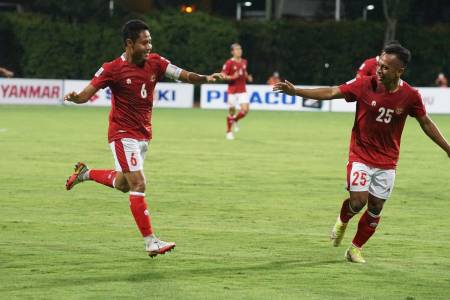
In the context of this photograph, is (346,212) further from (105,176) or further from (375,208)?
(105,176)

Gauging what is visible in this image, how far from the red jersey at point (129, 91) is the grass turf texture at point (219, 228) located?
1194 millimetres

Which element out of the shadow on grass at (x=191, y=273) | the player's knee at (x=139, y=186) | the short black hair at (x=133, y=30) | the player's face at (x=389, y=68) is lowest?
the shadow on grass at (x=191, y=273)

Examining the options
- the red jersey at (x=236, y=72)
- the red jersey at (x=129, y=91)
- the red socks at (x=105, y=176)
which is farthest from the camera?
the red jersey at (x=236, y=72)

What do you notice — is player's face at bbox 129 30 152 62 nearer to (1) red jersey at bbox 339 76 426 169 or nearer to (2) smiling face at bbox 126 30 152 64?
(2) smiling face at bbox 126 30 152 64

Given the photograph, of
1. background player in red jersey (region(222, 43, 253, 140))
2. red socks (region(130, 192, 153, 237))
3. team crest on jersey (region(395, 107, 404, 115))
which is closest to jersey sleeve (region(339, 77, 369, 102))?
team crest on jersey (region(395, 107, 404, 115))

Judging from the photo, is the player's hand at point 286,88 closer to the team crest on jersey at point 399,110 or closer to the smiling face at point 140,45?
the team crest on jersey at point 399,110

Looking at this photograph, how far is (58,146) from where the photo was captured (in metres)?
23.9

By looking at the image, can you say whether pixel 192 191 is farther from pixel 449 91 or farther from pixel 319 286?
pixel 449 91

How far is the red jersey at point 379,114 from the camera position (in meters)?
10.0

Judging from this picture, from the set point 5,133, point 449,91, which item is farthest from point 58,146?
point 449,91

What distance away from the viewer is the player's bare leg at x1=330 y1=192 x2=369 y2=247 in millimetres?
10164

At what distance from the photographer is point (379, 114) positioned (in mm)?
10047

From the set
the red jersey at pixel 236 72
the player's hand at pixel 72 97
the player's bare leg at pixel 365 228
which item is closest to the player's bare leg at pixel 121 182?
the player's hand at pixel 72 97

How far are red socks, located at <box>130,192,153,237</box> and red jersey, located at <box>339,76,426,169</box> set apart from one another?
2037 mm
